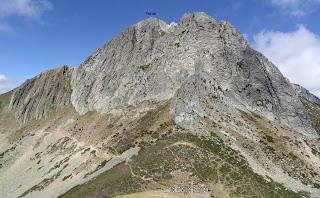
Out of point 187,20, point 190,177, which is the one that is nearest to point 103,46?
point 187,20

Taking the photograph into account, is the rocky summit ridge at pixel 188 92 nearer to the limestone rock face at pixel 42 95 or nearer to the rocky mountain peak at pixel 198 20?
the rocky mountain peak at pixel 198 20

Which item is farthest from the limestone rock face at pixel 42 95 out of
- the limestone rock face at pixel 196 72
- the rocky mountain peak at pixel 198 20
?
the rocky mountain peak at pixel 198 20

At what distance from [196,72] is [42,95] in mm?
84123

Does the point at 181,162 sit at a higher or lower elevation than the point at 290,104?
lower

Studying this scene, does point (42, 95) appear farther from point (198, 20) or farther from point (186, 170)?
point (186, 170)

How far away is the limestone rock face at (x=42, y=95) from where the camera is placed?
150625 mm

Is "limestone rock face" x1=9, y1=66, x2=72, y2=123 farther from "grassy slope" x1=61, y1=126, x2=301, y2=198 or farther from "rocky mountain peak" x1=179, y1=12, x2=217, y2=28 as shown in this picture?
"grassy slope" x1=61, y1=126, x2=301, y2=198

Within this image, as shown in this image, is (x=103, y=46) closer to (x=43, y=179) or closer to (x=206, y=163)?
(x=43, y=179)

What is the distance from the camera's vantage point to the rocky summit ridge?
268ft

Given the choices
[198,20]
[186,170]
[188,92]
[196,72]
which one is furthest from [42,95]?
[186,170]

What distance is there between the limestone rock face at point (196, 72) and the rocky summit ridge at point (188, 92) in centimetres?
30

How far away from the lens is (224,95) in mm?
95875

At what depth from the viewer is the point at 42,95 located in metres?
162

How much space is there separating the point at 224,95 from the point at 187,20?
3116 centimetres
